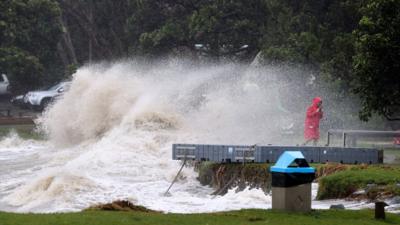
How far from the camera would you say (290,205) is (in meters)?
14.1

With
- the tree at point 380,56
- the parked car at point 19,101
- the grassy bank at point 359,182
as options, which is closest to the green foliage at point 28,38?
the parked car at point 19,101

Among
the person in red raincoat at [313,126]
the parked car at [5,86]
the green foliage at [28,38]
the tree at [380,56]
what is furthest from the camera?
the parked car at [5,86]

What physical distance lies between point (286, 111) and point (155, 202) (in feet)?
56.9

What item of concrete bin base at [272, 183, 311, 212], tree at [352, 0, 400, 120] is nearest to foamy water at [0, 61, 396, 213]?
tree at [352, 0, 400, 120]

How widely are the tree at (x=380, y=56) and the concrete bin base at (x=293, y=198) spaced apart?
21.1 ft

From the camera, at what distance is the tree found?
1969cm

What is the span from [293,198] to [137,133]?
22246mm

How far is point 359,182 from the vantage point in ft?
62.8

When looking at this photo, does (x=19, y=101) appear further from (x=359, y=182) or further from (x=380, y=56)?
(x=359, y=182)

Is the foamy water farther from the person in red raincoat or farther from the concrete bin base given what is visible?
the concrete bin base

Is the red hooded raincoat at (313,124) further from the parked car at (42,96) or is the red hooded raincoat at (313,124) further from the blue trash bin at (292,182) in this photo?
the parked car at (42,96)

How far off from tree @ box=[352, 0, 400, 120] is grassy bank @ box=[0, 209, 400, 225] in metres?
5.96

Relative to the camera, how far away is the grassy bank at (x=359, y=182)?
60.4 feet

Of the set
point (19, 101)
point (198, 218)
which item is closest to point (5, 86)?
point (19, 101)
